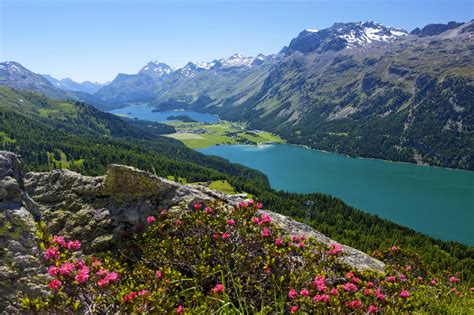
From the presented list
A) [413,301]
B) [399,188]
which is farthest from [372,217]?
[413,301]

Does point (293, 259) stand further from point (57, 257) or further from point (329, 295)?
point (57, 257)

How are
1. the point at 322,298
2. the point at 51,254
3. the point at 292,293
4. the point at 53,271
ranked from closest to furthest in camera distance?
the point at 53,271
the point at 51,254
the point at 322,298
the point at 292,293

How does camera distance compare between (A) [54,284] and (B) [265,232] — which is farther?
(B) [265,232]

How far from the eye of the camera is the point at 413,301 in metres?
8.03

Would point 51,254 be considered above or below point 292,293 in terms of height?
above

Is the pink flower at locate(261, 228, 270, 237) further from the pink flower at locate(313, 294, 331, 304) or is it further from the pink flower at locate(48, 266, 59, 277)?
the pink flower at locate(48, 266, 59, 277)

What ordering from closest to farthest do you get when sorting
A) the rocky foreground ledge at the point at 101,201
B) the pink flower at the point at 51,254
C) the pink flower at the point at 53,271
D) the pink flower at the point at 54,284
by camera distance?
the pink flower at the point at 54,284 < the pink flower at the point at 53,271 < the pink flower at the point at 51,254 < the rocky foreground ledge at the point at 101,201

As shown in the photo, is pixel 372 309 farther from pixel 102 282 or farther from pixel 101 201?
pixel 101 201

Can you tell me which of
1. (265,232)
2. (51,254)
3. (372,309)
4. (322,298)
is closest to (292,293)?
(322,298)

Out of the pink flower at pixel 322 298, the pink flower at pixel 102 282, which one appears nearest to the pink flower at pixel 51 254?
the pink flower at pixel 102 282

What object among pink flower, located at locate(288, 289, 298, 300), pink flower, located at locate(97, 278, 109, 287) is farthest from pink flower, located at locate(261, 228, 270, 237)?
pink flower, located at locate(97, 278, 109, 287)

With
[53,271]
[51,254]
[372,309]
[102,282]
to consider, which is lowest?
[372,309]

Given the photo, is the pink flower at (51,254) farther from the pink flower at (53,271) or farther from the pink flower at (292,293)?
the pink flower at (292,293)

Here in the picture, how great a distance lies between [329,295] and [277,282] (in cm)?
122
